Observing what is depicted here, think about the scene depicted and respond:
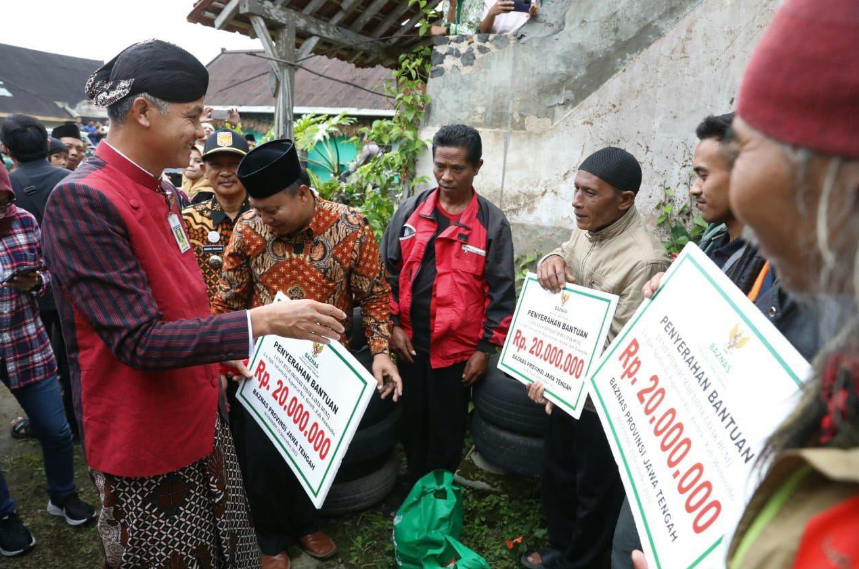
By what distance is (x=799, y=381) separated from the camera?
0.99 m

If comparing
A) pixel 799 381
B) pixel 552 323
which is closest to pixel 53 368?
pixel 552 323

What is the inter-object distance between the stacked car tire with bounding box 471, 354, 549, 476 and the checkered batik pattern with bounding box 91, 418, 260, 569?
1653 mm

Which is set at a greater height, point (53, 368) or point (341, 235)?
point (341, 235)

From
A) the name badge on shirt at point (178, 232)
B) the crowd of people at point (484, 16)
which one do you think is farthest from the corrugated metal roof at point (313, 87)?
the name badge on shirt at point (178, 232)

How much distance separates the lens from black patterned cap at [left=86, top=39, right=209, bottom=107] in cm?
159

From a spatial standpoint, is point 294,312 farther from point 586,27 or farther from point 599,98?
point 586,27

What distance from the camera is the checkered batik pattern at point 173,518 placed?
170 cm

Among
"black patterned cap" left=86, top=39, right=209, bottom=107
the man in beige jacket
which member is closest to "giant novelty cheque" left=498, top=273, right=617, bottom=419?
the man in beige jacket

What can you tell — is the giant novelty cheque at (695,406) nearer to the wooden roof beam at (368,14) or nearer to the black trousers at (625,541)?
the black trousers at (625,541)

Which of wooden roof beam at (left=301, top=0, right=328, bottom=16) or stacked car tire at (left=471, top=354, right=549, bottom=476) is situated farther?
wooden roof beam at (left=301, top=0, right=328, bottom=16)

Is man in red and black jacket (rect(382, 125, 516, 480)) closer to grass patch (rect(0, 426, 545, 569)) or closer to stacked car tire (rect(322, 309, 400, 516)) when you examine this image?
stacked car tire (rect(322, 309, 400, 516))

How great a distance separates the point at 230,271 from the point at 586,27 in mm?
3112

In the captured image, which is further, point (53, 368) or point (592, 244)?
point (53, 368)

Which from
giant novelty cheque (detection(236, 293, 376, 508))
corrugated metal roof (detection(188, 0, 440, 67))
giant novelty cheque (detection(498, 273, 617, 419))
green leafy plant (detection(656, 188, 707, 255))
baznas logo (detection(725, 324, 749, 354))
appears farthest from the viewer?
corrugated metal roof (detection(188, 0, 440, 67))
